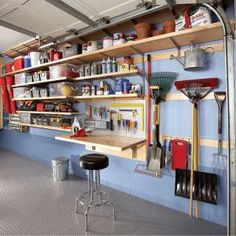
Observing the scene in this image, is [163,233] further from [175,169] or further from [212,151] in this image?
[212,151]

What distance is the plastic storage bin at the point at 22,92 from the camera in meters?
3.42

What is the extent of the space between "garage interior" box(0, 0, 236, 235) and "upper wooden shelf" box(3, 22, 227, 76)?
0.04 feet

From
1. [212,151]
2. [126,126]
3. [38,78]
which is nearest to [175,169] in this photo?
[212,151]

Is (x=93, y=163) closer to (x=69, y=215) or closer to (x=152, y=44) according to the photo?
(x=69, y=215)

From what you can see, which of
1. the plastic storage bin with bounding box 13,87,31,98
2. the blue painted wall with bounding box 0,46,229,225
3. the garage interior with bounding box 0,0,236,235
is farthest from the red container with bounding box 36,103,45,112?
the blue painted wall with bounding box 0,46,229,225

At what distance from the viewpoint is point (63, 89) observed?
276 cm

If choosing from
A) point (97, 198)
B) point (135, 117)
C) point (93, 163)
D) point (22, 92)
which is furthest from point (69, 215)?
point (22, 92)

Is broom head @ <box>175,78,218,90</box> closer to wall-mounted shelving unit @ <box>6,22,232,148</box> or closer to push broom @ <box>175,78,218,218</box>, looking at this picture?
push broom @ <box>175,78,218,218</box>

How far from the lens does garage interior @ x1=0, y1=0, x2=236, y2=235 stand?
183cm

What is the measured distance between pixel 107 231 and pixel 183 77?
178 centimetres

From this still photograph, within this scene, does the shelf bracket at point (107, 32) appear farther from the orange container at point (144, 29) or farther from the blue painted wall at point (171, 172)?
the blue painted wall at point (171, 172)

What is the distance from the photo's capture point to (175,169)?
6.93 ft

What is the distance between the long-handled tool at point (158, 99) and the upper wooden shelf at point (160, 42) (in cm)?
33

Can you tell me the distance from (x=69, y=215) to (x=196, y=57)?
2.13 m
